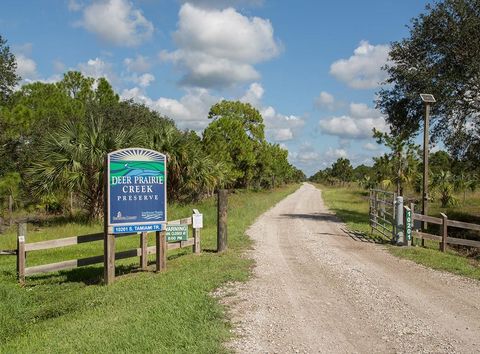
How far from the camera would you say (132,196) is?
9.80 meters

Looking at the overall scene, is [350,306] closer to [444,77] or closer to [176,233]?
[176,233]

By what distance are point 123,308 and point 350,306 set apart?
3.55 metres

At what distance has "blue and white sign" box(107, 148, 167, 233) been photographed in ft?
31.2

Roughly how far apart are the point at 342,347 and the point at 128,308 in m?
3.38

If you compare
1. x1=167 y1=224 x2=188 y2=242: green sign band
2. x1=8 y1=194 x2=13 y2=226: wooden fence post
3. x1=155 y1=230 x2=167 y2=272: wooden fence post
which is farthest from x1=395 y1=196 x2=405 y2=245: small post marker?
x1=8 y1=194 x2=13 y2=226: wooden fence post

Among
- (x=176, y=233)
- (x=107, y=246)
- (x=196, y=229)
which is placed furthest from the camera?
(x=196, y=229)

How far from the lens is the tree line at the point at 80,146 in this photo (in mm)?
19375

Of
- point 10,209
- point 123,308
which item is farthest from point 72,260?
point 10,209

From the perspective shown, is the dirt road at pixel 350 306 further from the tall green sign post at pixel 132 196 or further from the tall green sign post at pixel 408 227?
the tall green sign post at pixel 132 196

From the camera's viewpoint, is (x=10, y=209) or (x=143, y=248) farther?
(x=10, y=209)

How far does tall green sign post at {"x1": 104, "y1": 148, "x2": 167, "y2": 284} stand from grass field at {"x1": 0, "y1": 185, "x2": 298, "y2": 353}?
98 cm

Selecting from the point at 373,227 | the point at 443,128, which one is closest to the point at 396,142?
the point at 443,128

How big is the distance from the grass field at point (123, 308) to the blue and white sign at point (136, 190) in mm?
1157

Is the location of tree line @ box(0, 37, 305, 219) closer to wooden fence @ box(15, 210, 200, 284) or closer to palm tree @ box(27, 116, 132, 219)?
palm tree @ box(27, 116, 132, 219)
